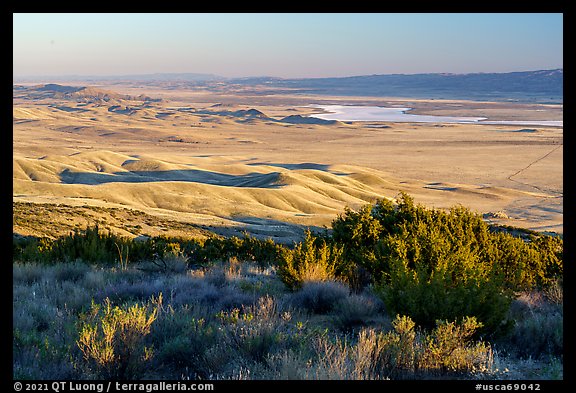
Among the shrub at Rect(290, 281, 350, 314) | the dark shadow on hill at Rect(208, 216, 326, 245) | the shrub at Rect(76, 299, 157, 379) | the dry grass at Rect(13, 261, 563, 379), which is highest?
the shrub at Rect(76, 299, 157, 379)

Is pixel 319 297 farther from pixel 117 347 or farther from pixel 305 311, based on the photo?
pixel 117 347

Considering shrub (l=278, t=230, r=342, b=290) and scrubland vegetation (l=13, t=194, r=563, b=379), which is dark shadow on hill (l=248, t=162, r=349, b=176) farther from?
shrub (l=278, t=230, r=342, b=290)

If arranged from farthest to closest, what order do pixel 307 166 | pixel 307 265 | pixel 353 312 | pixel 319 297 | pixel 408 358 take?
pixel 307 166, pixel 307 265, pixel 319 297, pixel 353 312, pixel 408 358

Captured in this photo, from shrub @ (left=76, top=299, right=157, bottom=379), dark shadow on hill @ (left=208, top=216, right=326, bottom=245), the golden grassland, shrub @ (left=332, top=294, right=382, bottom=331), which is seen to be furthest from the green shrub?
the golden grassland

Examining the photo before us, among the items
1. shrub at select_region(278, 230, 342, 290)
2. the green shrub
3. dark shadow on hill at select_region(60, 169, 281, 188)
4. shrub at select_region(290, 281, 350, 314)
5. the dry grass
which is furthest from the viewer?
dark shadow on hill at select_region(60, 169, 281, 188)

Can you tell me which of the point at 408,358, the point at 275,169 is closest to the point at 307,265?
the point at 408,358
